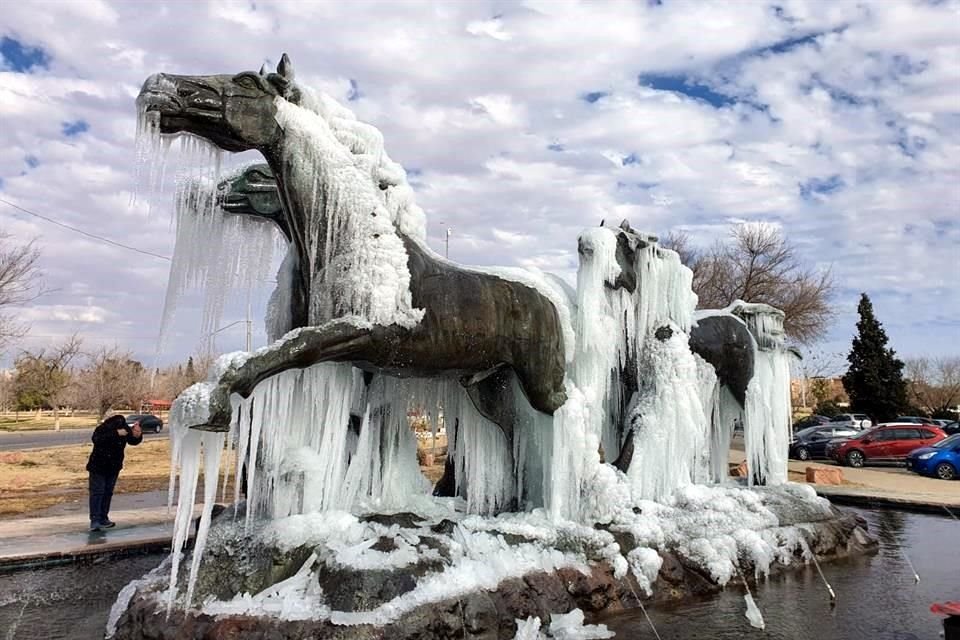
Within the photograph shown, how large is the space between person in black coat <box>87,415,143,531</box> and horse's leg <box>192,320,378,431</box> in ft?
19.2

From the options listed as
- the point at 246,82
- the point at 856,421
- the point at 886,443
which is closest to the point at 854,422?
the point at 856,421

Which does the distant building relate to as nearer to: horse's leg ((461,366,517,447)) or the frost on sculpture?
the frost on sculpture

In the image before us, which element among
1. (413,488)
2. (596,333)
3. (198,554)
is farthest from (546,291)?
(198,554)

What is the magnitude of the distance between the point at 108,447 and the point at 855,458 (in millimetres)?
21495

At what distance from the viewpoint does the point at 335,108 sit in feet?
21.7

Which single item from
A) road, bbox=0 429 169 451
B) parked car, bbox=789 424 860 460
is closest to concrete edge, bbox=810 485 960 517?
parked car, bbox=789 424 860 460

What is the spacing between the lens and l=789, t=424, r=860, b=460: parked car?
82.1 ft

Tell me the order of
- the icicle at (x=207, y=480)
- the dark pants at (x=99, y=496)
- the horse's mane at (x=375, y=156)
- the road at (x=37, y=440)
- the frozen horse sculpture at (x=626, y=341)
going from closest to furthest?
the icicle at (x=207, y=480) < the horse's mane at (x=375, y=156) < the frozen horse sculpture at (x=626, y=341) < the dark pants at (x=99, y=496) < the road at (x=37, y=440)

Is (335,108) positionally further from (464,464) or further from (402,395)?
(464,464)

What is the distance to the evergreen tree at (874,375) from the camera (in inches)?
1485

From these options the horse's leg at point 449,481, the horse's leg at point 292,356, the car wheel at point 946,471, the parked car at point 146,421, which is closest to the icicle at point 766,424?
the horse's leg at point 449,481

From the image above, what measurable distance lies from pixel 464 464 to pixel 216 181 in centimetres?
396

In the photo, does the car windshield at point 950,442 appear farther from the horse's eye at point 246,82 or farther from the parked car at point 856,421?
the horse's eye at point 246,82

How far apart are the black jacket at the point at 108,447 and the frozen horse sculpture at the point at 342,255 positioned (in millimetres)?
5068
